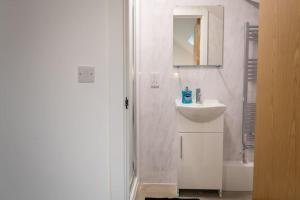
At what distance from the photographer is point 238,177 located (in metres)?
2.64

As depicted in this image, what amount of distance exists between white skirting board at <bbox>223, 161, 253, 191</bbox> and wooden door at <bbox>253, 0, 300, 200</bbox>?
3.96ft

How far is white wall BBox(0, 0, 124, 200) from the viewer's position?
151 centimetres

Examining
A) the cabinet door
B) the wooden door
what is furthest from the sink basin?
the wooden door

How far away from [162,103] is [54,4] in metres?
1.53

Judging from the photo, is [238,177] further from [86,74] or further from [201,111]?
[86,74]

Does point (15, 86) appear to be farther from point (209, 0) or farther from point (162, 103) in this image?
point (209, 0)

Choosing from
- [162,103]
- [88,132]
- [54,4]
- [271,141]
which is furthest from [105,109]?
[162,103]

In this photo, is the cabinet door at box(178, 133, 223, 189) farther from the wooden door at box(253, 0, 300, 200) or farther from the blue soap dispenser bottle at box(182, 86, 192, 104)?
Answer: the wooden door at box(253, 0, 300, 200)

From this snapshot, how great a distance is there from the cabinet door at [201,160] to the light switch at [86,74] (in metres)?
1.20

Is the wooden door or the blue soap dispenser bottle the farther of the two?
the blue soap dispenser bottle

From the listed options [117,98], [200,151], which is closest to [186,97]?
[200,151]

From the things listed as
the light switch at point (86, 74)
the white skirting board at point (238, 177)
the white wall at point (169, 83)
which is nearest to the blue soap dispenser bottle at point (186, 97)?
the white wall at point (169, 83)

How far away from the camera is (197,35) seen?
2.67 meters

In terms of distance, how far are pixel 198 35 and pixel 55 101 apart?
5.46 ft
